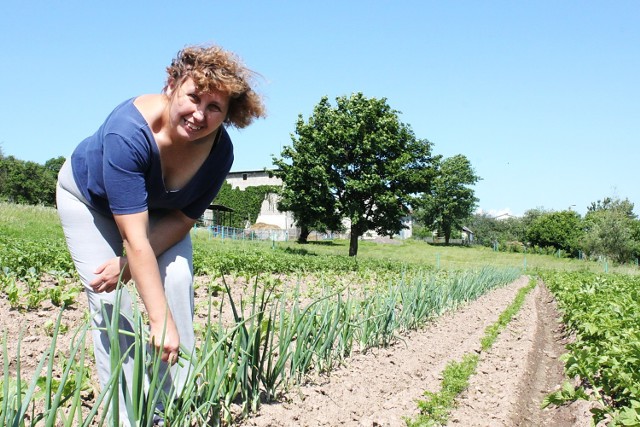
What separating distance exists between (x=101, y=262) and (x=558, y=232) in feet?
187

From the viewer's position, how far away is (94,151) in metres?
2.11

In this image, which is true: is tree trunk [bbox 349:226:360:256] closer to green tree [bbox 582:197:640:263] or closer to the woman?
the woman

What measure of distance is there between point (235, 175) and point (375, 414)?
5323 cm

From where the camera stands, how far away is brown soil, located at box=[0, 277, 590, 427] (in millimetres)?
2914

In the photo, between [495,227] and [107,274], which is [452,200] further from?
[107,274]

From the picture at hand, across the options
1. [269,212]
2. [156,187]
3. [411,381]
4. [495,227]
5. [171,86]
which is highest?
[495,227]

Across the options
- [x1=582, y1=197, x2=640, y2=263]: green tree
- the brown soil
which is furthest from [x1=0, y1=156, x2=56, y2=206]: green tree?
the brown soil

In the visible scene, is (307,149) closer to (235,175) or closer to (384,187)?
(384,187)

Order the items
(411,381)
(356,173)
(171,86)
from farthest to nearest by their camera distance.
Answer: (356,173)
(411,381)
(171,86)

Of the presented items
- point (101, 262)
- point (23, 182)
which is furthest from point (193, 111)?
point (23, 182)

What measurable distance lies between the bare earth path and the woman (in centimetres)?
78

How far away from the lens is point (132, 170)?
1.93 meters

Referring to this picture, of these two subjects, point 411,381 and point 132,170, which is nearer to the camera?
point 132,170

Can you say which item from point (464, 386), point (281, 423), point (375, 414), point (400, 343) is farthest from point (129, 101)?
point (400, 343)
